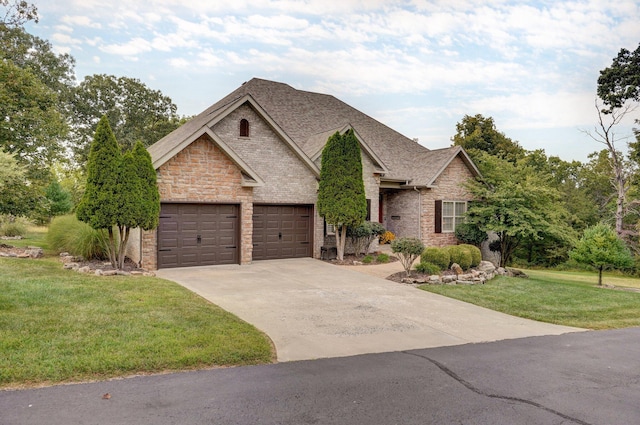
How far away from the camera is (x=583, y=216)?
32594mm

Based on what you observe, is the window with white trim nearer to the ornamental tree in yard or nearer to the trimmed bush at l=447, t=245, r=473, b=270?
the trimmed bush at l=447, t=245, r=473, b=270

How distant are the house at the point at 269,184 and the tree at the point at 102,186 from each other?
1.50 metres

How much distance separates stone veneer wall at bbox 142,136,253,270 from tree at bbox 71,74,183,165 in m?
24.8

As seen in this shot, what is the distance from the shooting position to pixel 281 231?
57.1ft

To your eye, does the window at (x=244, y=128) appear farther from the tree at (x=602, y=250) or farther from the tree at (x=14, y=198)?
the tree at (x=602, y=250)

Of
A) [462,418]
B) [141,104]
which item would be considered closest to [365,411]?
[462,418]

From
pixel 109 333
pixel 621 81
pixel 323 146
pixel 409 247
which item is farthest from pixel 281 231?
pixel 621 81

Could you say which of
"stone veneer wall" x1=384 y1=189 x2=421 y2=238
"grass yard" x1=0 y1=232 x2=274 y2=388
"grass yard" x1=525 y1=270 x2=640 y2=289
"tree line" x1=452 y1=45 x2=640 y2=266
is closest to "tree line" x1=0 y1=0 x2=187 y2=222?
"grass yard" x1=0 y1=232 x2=274 y2=388

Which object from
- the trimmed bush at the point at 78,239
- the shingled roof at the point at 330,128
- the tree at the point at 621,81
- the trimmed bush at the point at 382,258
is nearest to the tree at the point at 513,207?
the shingled roof at the point at 330,128

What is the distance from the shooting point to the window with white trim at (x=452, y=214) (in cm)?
2136

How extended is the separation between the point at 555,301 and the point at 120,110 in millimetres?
35359

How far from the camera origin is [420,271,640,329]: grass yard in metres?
10.2

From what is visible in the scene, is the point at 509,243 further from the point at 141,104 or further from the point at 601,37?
the point at 141,104

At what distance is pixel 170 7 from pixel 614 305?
56.8 ft
